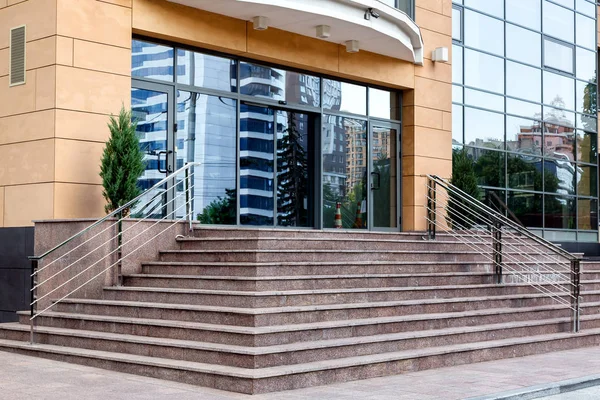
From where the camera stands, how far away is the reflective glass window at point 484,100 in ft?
64.7

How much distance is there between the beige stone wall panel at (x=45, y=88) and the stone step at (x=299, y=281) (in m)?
2.88

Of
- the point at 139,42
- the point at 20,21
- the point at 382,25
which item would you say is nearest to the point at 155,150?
the point at 139,42

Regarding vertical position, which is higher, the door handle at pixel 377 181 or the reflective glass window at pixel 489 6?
the reflective glass window at pixel 489 6

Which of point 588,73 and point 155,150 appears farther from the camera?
point 588,73

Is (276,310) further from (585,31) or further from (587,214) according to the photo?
(585,31)

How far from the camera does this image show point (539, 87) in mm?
21734

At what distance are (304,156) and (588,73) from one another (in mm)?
10682

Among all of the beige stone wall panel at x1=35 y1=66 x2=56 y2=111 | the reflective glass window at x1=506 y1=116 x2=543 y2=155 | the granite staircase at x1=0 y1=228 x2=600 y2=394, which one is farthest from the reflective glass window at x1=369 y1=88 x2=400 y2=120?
the beige stone wall panel at x1=35 y1=66 x2=56 y2=111

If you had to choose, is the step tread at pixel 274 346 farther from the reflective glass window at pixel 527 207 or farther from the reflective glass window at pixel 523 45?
the reflective glass window at pixel 523 45

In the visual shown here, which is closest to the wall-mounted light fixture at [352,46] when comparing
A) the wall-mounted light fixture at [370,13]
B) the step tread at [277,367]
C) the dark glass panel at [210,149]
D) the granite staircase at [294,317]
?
the wall-mounted light fixture at [370,13]

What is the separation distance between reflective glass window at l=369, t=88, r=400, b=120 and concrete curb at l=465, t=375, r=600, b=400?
30.3ft

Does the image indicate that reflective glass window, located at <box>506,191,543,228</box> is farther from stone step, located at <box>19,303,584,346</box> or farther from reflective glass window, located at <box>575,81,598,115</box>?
stone step, located at <box>19,303,584,346</box>

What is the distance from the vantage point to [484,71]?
2022 cm

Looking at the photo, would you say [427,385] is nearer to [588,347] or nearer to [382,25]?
[588,347]
